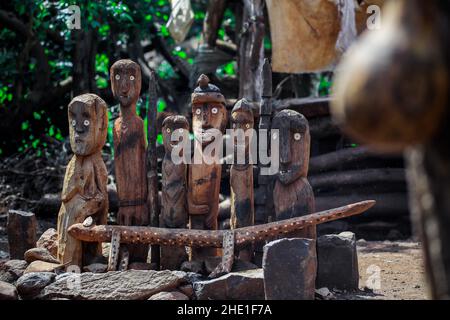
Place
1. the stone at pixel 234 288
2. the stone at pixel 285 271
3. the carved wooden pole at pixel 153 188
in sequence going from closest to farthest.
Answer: the stone at pixel 285 271, the stone at pixel 234 288, the carved wooden pole at pixel 153 188

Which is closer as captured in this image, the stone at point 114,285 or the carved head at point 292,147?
the stone at point 114,285

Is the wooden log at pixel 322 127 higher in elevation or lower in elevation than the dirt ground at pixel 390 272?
higher

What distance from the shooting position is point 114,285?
6230 millimetres

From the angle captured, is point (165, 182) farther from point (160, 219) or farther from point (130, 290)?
point (130, 290)

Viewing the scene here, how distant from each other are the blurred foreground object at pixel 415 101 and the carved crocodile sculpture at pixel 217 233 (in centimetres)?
410

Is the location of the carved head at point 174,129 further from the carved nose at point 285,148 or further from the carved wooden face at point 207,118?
the carved nose at point 285,148

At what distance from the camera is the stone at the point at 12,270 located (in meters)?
7.04

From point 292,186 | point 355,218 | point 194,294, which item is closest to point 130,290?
point 194,294

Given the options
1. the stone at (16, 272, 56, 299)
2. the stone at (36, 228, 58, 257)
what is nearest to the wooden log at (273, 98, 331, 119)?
the stone at (36, 228, 58, 257)

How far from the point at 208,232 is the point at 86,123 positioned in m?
1.55

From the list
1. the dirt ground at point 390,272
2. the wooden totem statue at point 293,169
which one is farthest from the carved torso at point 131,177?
the dirt ground at point 390,272

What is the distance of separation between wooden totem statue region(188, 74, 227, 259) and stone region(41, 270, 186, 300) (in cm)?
88

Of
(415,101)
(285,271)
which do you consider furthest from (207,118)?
(415,101)

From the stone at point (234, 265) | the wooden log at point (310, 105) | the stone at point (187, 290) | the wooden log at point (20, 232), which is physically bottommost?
the stone at point (187, 290)
